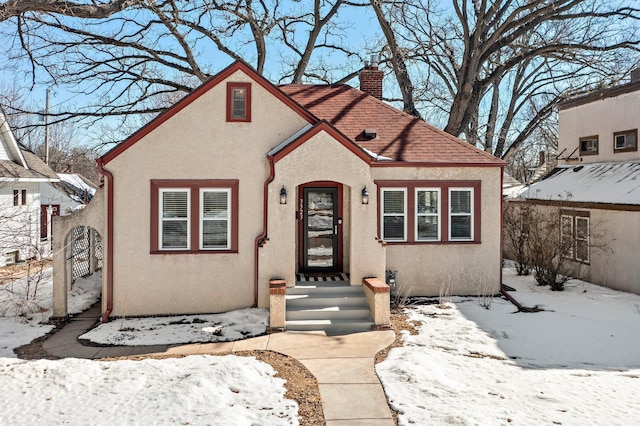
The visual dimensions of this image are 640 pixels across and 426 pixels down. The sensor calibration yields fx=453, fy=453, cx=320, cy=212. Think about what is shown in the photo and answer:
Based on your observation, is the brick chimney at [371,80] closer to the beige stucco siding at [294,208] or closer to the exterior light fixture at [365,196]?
the beige stucco siding at [294,208]

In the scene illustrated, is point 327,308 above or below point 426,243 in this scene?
below

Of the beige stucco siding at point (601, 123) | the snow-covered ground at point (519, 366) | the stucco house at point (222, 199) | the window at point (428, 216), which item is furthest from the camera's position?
the beige stucco siding at point (601, 123)

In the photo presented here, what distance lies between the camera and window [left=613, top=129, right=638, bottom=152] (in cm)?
1471

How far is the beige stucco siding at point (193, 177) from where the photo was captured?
10445 mm

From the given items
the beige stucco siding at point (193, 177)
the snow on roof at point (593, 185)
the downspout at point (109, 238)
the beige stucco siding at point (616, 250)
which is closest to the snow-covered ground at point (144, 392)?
the downspout at point (109, 238)

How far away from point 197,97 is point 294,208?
11.4 feet

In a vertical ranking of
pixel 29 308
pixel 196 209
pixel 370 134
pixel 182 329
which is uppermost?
pixel 370 134

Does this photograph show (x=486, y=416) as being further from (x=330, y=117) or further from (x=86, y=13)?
(x=86, y=13)

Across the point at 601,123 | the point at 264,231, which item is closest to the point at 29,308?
the point at 264,231

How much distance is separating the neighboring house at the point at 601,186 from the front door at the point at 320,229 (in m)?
7.66

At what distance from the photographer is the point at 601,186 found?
567 inches

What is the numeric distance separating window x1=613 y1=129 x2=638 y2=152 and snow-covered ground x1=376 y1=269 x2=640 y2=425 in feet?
19.7

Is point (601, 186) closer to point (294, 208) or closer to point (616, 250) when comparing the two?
point (616, 250)

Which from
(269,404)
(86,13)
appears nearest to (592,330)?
(269,404)
